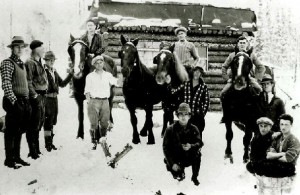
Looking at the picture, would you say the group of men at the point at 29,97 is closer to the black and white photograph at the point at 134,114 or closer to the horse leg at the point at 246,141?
the black and white photograph at the point at 134,114

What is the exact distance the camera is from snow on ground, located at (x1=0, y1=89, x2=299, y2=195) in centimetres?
551

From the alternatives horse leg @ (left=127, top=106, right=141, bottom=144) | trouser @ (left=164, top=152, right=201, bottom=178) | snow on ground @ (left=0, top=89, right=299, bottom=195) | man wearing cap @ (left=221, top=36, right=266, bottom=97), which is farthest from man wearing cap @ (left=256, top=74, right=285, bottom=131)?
horse leg @ (left=127, top=106, right=141, bottom=144)

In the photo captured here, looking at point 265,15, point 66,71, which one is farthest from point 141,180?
point 265,15

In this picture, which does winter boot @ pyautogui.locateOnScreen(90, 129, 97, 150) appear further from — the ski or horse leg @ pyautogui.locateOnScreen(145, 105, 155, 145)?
horse leg @ pyautogui.locateOnScreen(145, 105, 155, 145)

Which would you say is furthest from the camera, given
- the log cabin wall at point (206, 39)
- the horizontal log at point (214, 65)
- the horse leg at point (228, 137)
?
the horizontal log at point (214, 65)

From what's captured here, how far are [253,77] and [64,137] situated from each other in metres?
3.09

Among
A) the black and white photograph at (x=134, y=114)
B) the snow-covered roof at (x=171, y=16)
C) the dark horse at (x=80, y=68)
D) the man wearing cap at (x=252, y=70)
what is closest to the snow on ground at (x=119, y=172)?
the black and white photograph at (x=134, y=114)

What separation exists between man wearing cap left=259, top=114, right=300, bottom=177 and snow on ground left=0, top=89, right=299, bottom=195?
0.47 m

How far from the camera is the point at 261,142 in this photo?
17.7ft

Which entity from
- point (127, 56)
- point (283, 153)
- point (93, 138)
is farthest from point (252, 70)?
point (93, 138)

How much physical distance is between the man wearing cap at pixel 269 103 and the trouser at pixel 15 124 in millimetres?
3414

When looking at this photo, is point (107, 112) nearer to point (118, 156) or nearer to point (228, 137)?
point (118, 156)

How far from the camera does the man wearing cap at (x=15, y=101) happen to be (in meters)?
5.07

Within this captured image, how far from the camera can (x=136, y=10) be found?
8.13 meters
